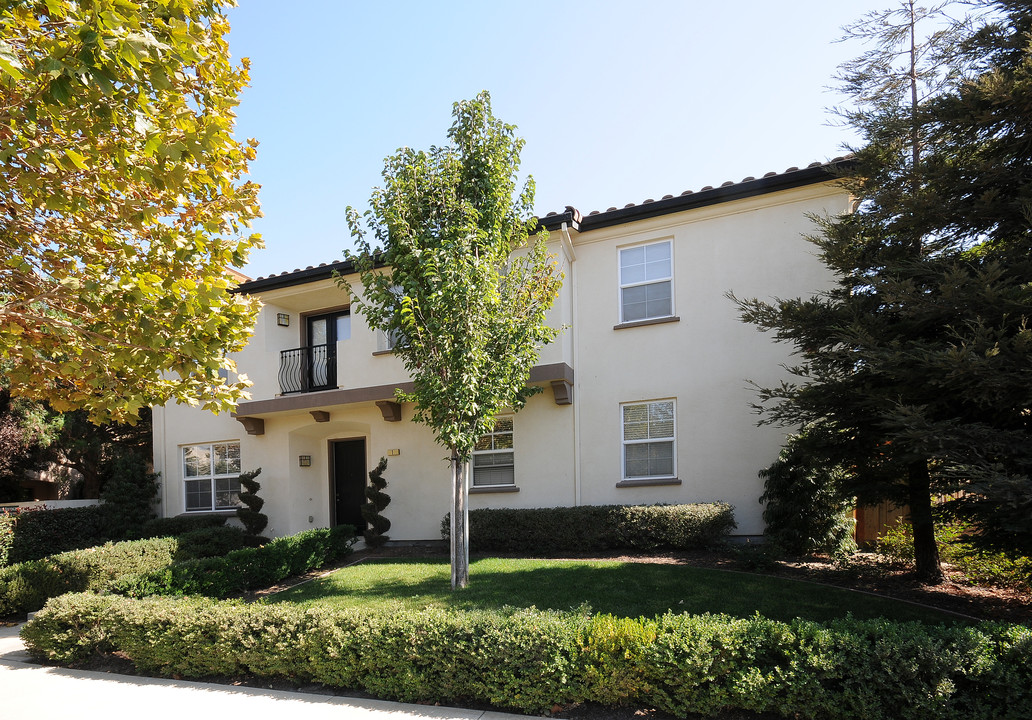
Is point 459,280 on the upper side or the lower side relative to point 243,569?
upper

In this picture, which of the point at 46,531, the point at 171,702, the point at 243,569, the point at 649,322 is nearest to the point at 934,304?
the point at 649,322

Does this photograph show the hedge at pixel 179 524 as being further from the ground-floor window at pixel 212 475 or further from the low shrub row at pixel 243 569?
the low shrub row at pixel 243 569

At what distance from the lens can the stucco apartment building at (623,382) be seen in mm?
11852

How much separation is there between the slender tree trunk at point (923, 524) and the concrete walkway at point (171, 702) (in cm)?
625

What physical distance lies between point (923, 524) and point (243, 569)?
10234mm

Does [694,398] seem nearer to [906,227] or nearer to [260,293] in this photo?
[906,227]

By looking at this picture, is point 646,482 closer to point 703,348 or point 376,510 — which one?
point 703,348

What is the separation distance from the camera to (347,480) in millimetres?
16703

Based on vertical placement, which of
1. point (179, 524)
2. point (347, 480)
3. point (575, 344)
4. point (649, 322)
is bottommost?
point (179, 524)

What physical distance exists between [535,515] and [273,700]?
21.3ft

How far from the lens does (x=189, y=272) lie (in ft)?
21.4

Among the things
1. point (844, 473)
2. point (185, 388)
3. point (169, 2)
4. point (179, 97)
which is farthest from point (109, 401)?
point (844, 473)

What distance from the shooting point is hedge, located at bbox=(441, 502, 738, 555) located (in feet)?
36.1

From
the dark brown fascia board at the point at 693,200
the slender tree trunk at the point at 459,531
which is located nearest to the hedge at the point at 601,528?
the slender tree trunk at the point at 459,531
